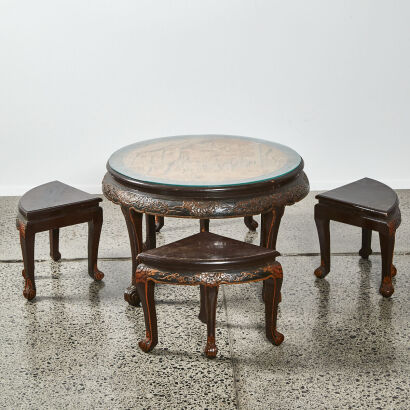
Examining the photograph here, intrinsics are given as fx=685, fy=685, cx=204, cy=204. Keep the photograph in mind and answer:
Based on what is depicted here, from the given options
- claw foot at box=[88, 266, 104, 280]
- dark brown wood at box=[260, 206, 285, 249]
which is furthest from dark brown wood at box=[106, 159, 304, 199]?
claw foot at box=[88, 266, 104, 280]

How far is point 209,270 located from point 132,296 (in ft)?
2.57

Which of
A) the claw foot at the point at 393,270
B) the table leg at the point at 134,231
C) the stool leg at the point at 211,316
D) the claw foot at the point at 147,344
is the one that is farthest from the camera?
the claw foot at the point at 393,270

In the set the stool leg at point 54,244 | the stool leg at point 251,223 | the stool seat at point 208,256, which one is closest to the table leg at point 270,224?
the stool seat at point 208,256

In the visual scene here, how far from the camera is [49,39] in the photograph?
5.16m

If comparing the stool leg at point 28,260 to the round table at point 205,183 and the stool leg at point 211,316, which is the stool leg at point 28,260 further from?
the stool leg at point 211,316

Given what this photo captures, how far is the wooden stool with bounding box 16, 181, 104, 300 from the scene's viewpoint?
3477 mm

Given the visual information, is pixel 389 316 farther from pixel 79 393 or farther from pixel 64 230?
pixel 64 230

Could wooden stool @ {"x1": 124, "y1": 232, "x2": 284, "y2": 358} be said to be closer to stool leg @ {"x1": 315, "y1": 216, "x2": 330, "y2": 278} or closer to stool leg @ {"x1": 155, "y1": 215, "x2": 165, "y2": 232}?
stool leg @ {"x1": 315, "y1": 216, "x2": 330, "y2": 278}

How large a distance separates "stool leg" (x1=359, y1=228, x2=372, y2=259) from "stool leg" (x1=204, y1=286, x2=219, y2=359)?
1410 millimetres

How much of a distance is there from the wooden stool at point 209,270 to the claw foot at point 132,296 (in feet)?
1.48

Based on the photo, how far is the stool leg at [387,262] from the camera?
344cm

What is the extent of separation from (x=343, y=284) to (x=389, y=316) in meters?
0.41

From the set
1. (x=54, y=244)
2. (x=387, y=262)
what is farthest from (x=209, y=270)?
(x=54, y=244)

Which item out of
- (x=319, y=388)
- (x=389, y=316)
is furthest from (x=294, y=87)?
(x=319, y=388)
